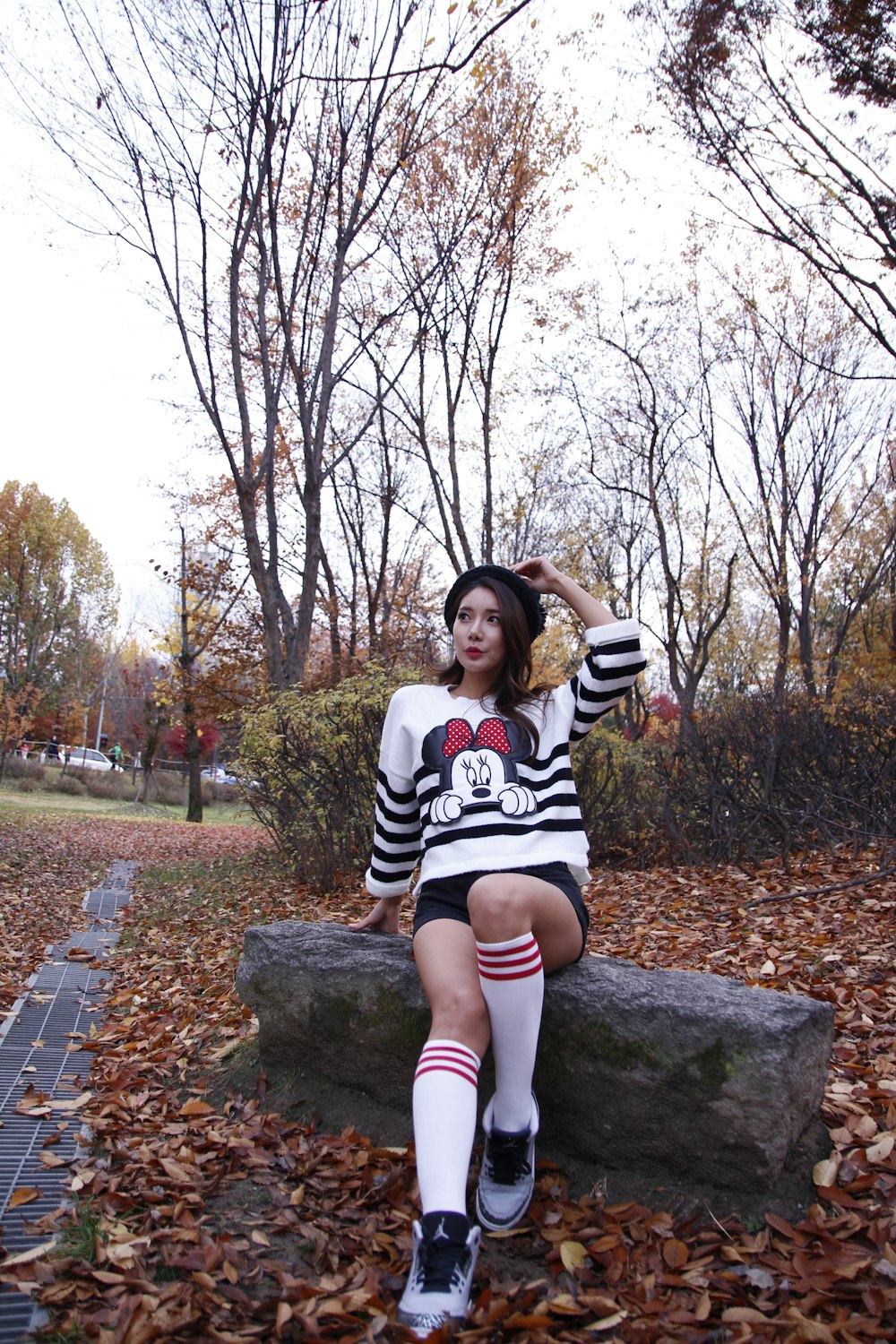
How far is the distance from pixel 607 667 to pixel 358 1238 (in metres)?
1.51

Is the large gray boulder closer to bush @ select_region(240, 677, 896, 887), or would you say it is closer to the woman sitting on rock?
the woman sitting on rock

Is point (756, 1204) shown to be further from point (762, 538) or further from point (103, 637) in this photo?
point (103, 637)

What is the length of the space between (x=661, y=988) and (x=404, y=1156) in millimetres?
821

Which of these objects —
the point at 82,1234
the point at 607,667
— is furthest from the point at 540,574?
the point at 82,1234

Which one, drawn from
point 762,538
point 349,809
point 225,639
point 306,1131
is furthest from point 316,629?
point 306,1131

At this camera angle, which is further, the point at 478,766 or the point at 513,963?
the point at 478,766

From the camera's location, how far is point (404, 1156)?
7.70 ft

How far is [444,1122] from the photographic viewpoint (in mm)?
1830

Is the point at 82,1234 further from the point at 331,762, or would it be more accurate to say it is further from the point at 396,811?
the point at 331,762

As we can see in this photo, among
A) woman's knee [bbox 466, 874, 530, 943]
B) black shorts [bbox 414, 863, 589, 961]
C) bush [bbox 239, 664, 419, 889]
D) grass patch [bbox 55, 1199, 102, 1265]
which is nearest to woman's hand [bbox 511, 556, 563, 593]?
black shorts [bbox 414, 863, 589, 961]

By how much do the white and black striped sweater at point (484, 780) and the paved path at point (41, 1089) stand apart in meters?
1.12

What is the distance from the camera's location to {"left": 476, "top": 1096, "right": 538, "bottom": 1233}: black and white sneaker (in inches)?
79.0

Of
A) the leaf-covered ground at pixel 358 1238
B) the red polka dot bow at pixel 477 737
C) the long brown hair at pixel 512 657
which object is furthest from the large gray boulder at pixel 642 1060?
the long brown hair at pixel 512 657

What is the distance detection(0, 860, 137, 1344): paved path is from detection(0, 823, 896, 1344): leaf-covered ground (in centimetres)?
7
